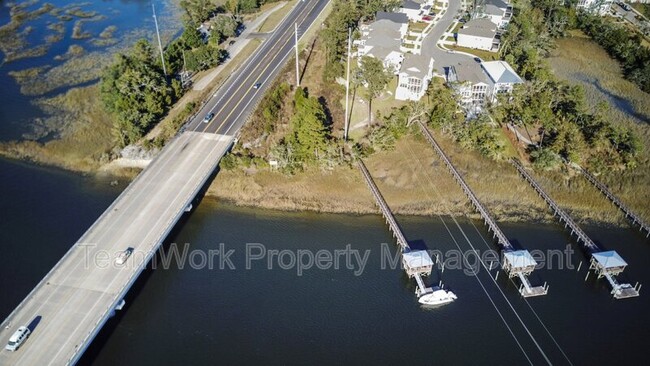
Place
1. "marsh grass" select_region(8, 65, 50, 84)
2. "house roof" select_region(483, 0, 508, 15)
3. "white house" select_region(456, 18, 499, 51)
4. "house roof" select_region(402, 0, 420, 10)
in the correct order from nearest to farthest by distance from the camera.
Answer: "marsh grass" select_region(8, 65, 50, 84) < "white house" select_region(456, 18, 499, 51) < "house roof" select_region(483, 0, 508, 15) < "house roof" select_region(402, 0, 420, 10)

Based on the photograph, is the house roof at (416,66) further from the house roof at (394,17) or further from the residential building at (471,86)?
the house roof at (394,17)

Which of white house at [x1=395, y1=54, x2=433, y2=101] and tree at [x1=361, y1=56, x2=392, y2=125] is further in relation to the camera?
white house at [x1=395, y1=54, x2=433, y2=101]

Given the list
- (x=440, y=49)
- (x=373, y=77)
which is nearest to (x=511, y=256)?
(x=373, y=77)

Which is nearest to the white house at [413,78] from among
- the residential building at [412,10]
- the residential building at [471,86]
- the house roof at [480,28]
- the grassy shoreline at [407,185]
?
the residential building at [471,86]

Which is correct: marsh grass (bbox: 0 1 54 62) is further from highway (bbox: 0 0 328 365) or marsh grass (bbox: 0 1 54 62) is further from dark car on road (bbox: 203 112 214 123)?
dark car on road (bbox: 203 112 214 123)

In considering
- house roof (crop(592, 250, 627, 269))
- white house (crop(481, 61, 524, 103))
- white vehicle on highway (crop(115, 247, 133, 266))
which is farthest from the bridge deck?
house roof (crop(592, 250, 627, 269))

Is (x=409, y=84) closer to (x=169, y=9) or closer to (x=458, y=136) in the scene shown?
(x=458, y=136)

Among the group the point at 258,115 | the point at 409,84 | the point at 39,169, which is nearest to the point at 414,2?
the point at 409,84
